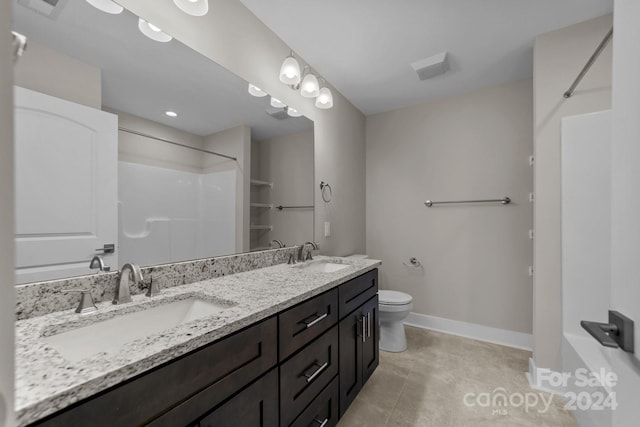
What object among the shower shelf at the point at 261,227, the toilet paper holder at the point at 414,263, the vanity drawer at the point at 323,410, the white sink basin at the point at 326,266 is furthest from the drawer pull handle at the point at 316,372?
the toilet paper holder at the point at 414,263

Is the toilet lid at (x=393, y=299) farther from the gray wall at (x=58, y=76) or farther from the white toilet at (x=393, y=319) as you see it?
the gray wall at (x=58, y=76)

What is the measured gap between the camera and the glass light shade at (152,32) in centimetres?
112

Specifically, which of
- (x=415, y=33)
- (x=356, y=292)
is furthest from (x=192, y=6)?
(x=356, y=292)

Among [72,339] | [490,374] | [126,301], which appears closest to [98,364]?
[72,339]

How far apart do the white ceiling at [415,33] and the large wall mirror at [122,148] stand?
654mm

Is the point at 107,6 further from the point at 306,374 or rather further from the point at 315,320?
the point at 306,374

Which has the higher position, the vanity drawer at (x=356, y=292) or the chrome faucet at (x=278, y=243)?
the chrome faucet at (x=278, y=243)

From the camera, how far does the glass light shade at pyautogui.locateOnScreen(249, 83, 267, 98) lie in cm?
163

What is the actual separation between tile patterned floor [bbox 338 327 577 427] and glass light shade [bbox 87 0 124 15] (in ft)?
7.51

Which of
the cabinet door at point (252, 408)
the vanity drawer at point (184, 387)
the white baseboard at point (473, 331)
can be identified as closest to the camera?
the vanity drawer at point (184, 387)

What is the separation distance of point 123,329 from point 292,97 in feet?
5.75

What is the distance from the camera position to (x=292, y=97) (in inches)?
78.0

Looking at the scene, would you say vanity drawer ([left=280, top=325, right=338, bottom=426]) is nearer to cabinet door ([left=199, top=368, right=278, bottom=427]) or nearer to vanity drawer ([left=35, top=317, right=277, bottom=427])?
cabinet door ([left=199, top=368, right=278, bottom=427])

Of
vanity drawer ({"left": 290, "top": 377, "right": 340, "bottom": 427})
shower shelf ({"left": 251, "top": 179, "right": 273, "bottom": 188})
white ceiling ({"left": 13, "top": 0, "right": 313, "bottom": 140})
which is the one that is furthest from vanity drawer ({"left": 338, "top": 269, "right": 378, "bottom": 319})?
white ceiling ({"left": 13, "top": 0, "right": 313, "bottom": 140})
